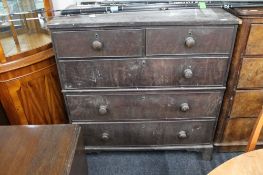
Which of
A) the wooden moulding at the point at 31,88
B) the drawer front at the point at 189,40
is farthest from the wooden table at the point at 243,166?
the wooden moulding at the point at 31,88

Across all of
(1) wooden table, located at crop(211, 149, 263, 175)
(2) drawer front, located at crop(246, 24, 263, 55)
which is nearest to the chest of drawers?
(2) drawer front, located at crop(246, 24, 263, 55)

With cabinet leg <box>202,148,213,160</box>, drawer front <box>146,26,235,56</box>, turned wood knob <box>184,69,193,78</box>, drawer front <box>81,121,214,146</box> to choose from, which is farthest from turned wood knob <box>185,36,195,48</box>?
cabinet leg <box>202,148,213,160</box>

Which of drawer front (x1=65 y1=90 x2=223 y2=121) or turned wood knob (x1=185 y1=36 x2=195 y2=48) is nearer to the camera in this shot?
turned wood knob (x1=185 y1=36 x2=195 y2=48)

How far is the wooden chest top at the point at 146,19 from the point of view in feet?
3.60

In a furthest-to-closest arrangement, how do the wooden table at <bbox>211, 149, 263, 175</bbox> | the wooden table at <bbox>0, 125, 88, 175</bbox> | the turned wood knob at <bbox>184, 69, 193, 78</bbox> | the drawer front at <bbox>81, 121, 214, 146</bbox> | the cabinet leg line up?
1. the cabinet leg
2. the drawer front at <bbox>81, 121, 214, 146</bbox>
3. the turned wood knob at <bbox>184, 69, 193, 78</bbox>
4. the wooden table at <bbox>0, 125, 88, 175</bbox>
5. the wooden table at <bbox>211, 149, 263, 175</bbox>

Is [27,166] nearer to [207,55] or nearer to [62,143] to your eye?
[62,143]

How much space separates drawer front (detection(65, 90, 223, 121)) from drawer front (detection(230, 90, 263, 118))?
4.6 inches

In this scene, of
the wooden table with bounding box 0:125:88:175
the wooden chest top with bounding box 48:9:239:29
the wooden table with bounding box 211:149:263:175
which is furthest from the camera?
the wooden chest top with bounding box 48:9:239:29

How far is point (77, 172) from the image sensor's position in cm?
93

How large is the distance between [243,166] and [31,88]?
120 centimetres

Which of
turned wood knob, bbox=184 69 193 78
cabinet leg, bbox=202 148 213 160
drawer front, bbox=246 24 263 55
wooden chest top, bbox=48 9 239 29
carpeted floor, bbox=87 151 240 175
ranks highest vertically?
wooden chest top, bbox=48 9 239 29

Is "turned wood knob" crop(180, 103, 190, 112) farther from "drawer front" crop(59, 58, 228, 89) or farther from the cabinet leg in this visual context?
the cabinet leg

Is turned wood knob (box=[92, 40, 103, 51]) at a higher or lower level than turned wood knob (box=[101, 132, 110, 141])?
higher

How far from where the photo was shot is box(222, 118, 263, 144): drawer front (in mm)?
1457
